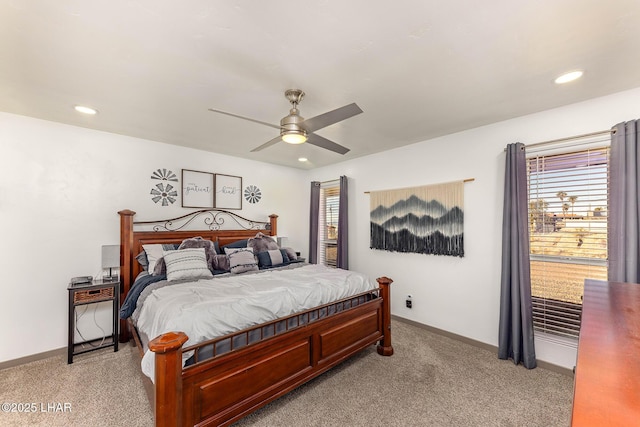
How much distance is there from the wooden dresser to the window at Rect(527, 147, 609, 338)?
4.71 ft

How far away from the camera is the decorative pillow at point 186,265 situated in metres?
2.99

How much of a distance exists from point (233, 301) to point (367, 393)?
1.43 metres

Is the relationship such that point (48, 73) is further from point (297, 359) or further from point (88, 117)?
point (297, 359)

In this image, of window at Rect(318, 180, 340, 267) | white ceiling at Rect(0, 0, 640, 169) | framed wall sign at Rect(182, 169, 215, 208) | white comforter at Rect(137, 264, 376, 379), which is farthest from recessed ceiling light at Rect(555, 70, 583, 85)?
framed wall sign at Rect(182, 169, 215, 208)

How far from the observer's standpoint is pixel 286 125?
2.20 m

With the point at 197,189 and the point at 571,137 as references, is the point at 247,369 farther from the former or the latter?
the point at 571,137

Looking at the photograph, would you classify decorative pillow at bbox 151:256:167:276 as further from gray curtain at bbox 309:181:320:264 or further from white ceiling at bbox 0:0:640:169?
gray curtain at bbox 309:181:320:264

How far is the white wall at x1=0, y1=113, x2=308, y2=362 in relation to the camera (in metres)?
2.84

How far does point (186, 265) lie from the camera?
3.07 metres

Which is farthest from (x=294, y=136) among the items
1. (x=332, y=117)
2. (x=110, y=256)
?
(x=110, y=256)

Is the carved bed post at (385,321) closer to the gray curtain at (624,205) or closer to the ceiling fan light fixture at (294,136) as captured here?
the ceiling fan light fixture at (294,136)

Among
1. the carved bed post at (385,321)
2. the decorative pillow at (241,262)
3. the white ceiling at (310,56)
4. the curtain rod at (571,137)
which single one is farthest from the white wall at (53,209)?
the curtain rod at (571,137)

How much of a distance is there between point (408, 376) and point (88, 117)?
4306mm

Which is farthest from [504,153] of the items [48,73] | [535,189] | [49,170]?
[49,170]
